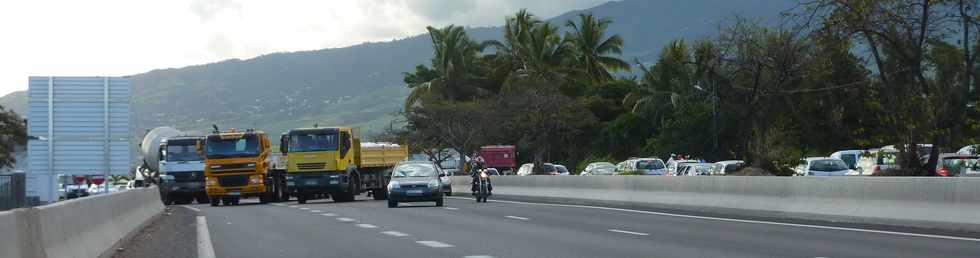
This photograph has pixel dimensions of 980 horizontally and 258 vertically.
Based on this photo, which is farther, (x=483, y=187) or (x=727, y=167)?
(x=727, y=167)

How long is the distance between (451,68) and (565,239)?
295ft

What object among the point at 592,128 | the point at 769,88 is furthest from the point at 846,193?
the point at 592,128

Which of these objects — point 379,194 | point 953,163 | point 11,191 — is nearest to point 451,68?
point 379,194

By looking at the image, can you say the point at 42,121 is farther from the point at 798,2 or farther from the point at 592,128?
the point at 592,128

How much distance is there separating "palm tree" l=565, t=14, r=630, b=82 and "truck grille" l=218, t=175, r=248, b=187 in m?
63.5

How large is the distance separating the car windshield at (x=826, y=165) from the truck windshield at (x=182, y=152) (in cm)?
2113

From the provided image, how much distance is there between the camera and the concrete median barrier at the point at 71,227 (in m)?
9.70

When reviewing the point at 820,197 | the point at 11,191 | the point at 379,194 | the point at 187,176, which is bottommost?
the point at 379,194

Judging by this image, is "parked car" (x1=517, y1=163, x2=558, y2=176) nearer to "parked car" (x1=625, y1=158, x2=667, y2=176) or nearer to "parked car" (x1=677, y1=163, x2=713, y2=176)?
"parked car" (x1=625, y1=158, x2=667, y2=176)

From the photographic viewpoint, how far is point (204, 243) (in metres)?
19.8

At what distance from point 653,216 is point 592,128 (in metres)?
79.7

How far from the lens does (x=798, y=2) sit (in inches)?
1346

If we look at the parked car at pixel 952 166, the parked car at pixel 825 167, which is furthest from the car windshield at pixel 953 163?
the parked car at pixel 825 167

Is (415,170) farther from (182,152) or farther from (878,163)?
(182,152)
